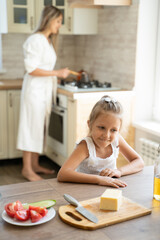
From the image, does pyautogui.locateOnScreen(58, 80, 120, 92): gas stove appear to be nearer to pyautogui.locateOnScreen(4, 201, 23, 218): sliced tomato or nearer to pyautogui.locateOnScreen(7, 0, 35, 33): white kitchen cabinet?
pyautogui.locateOnScreen(7, 0, 35, 33): white kitchen cabinet

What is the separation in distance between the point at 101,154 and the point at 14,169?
2288 millimetres

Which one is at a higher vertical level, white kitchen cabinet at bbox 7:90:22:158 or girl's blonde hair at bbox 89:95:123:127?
girl's blonde hair at bbox 89:95:123:127

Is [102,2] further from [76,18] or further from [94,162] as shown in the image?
[94,162]

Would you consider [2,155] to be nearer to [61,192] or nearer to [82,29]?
[82,29]

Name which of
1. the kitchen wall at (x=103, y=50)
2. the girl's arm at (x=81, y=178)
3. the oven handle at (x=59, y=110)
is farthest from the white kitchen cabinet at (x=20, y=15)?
the girl's arm at (x=81, y=178)

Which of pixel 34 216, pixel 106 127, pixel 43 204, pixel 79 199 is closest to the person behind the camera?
pixel 34 216

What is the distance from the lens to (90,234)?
112 centimetres

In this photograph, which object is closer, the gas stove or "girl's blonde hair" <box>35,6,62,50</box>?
"girl's blonde hair" <box>35,6,62,50</box>

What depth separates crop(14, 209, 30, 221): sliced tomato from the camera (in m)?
1.17

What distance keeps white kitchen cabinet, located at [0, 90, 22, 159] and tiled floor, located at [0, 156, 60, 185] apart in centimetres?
13

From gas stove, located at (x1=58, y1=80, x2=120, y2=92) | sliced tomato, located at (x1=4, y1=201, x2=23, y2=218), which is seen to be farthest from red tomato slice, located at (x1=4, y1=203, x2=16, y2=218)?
gas stove, located at (x1=58, y1=80, x2=120, y2=92)

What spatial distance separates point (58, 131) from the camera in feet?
12.2

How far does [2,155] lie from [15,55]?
4.06ft

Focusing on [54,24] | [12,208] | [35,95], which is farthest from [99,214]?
[54,24]
